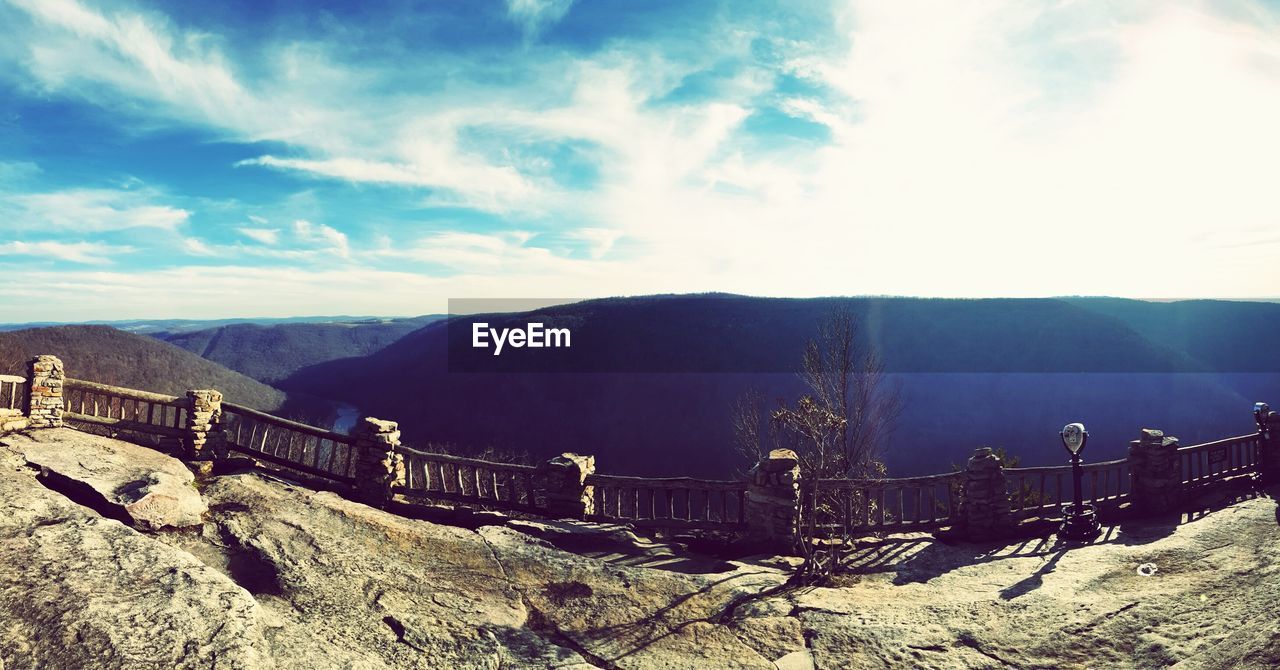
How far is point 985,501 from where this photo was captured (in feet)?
36.2

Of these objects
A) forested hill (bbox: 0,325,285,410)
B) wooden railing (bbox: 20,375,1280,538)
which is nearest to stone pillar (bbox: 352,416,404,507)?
wooden railing (bbox: 20,375,1280,538)

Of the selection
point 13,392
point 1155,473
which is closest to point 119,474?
point 13,392

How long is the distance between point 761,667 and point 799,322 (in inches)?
3487

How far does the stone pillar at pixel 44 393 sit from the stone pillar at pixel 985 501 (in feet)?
57.3

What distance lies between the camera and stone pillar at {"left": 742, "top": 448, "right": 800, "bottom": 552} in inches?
380

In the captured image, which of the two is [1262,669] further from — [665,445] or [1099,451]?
[1099,451]

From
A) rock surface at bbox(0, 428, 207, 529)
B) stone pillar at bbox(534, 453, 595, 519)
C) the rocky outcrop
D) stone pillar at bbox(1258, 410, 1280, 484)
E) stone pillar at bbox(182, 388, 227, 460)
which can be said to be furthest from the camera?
stone pillar at bbox(1258, 410, 1280, 484)

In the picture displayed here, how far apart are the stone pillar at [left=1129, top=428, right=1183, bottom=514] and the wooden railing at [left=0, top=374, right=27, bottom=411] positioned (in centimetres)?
2230

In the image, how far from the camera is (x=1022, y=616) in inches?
295

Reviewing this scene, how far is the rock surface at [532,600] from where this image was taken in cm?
569

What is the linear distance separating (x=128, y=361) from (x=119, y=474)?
9491cm

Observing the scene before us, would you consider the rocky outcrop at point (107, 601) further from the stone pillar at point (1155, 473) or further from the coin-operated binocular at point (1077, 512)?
the stone pillar at point (1155, 473)

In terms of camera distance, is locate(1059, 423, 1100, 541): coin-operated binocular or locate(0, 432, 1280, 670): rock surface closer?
locate(0, 432, 1280, 670): rock surface

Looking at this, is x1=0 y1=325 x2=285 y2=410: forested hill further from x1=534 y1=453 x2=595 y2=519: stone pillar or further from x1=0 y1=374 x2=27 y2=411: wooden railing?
x1=534 y1=453 x2=595 y2=519: stone pillar
